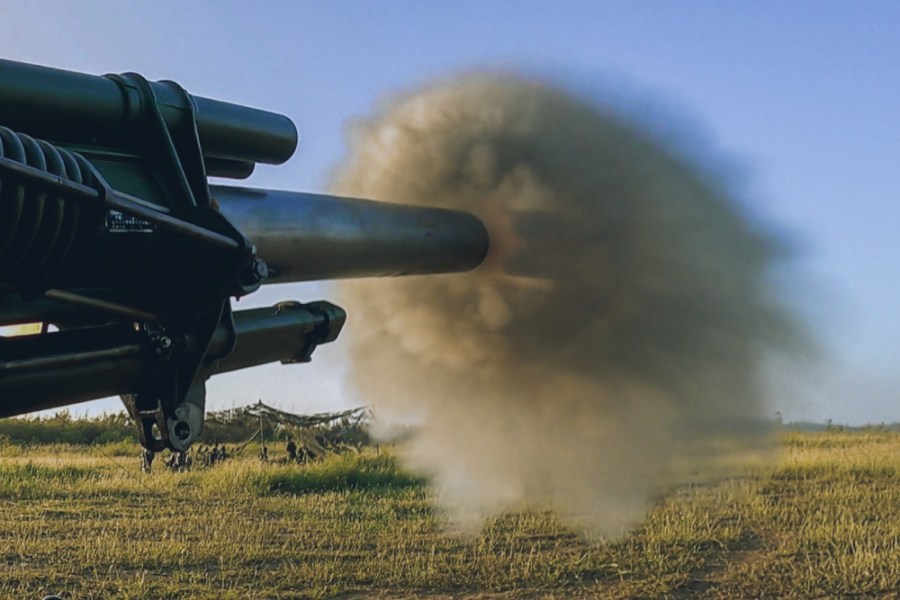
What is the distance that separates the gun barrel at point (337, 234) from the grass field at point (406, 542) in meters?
4.16

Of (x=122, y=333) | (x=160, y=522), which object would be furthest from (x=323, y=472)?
(x=122, y=333)

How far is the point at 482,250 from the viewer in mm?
6188

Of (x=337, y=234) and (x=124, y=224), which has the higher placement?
(x=337, y=234)

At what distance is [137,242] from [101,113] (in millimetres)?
480

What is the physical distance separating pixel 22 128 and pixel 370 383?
→ 412 cm

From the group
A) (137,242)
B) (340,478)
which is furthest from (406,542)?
(137,242)

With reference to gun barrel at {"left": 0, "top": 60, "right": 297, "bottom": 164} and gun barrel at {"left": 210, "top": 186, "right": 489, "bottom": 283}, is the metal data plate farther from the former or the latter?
gun barrel at {"left": 210, "top": 186, "right": 489, "bottom": 283}

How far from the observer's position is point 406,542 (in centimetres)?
1158

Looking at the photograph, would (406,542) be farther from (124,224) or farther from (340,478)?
(124,224)

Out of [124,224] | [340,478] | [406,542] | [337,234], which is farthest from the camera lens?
[340,478]

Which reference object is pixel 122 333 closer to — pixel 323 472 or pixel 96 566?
pixel 96 566

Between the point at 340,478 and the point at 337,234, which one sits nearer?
the point at 337,234

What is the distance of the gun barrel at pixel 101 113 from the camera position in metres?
3.29

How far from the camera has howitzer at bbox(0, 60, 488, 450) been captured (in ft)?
10.1
